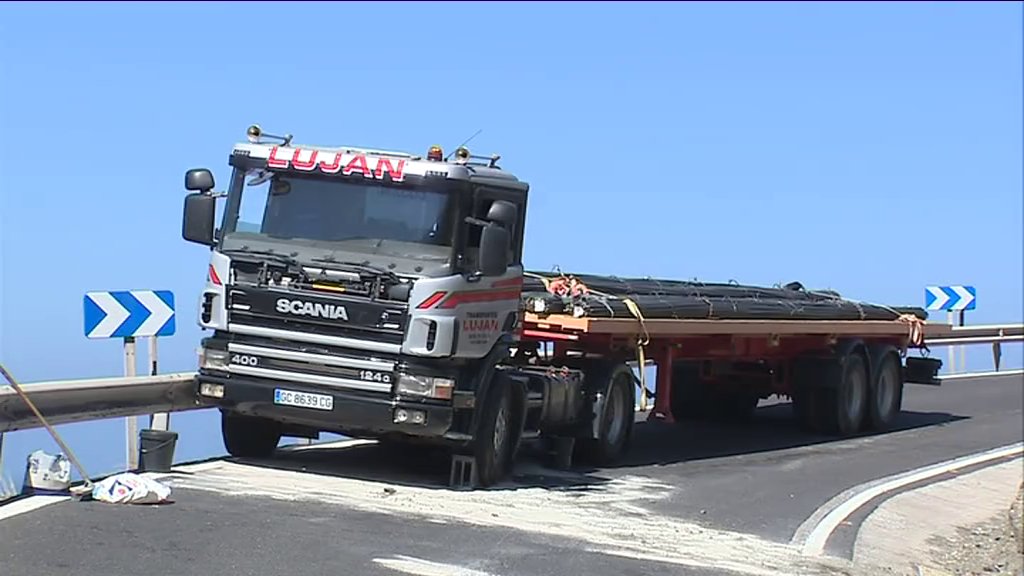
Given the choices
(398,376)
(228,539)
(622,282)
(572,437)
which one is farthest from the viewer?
(622,282)

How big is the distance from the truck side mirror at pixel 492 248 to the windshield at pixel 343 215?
12.5 inches

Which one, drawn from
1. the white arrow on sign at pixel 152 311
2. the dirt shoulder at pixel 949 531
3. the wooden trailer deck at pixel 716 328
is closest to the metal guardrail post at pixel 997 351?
the wooden trailer deck at pixel 716 328

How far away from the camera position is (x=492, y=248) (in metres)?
12.9

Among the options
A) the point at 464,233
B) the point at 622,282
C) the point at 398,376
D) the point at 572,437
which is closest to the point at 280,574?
the point at 398,376

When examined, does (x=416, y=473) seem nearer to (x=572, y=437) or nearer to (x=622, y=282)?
(x=572, y=437)

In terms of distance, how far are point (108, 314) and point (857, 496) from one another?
7.54m

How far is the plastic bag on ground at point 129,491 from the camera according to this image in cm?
1092

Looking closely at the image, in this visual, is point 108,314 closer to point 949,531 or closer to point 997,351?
point 949,531

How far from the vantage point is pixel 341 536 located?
10188 millimetres

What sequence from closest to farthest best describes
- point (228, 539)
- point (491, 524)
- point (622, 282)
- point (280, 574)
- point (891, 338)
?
point (280, 574), point (228, 539), point (491, 524), point (622, 282), point (891, 338)

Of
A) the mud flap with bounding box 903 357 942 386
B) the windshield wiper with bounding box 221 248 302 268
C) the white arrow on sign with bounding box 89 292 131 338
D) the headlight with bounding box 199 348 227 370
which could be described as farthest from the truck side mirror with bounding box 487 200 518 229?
the mud flap with bounding box 903 357 942 386

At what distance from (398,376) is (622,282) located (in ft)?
20.0

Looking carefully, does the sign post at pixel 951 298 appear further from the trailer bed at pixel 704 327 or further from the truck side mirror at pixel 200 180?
the truck side mirror at pixel 200 180

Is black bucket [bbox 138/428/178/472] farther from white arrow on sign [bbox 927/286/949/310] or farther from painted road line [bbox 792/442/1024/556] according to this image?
white arrow on sign [bbox 927/286/949/310]
